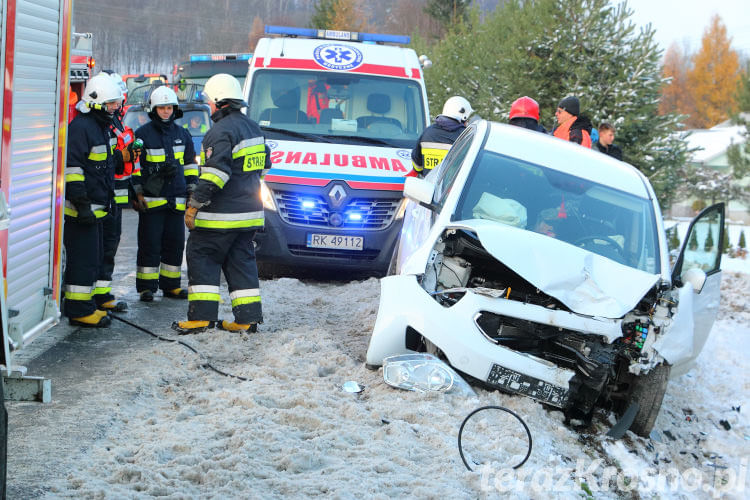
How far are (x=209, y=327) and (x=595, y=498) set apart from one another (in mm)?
3830

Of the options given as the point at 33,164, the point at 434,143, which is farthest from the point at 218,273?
the point at 434,143

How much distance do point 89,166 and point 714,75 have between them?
7622cm

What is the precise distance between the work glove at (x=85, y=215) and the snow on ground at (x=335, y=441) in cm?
117

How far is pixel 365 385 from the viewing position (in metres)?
5.63

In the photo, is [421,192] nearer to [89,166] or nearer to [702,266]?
[702,266]

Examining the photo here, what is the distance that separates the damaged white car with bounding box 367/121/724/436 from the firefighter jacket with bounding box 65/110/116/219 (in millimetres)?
2482

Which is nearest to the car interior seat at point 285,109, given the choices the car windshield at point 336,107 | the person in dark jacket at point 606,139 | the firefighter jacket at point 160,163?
the car windshield at point 336,107

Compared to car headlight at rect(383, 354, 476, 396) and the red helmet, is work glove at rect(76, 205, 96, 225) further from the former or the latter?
the red helmet

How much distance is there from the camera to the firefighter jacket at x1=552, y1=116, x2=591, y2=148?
32.8 feet

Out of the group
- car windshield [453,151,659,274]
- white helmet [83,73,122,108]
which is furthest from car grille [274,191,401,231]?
car windshield [453,151,659,274]

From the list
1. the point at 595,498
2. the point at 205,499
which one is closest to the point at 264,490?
the point at 205,499

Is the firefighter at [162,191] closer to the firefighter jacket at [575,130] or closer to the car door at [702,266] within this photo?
the firefighter jacket at [575,130]

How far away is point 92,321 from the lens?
23.9 ft

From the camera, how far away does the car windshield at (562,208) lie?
6.20 meters
